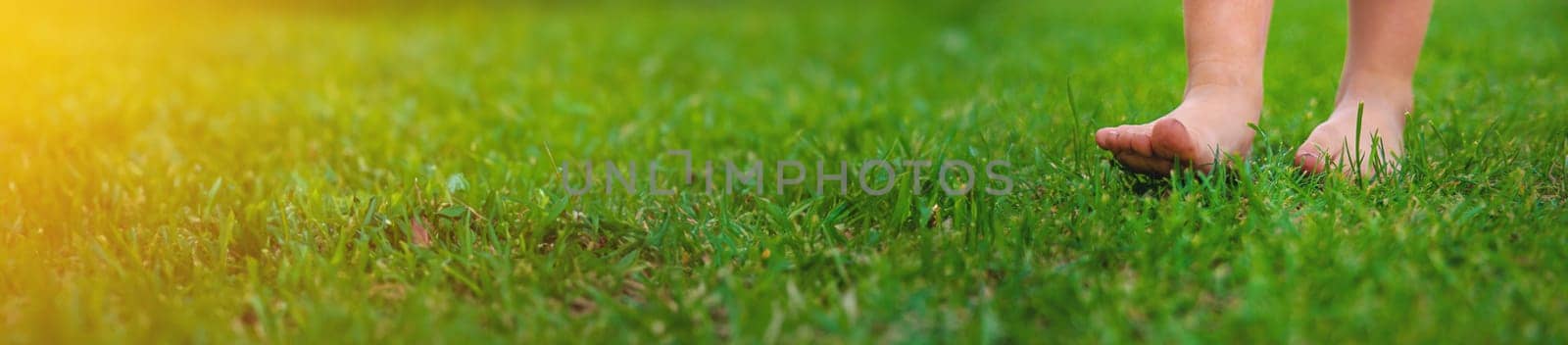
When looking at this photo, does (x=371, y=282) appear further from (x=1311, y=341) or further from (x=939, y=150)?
(x=1311, y=341)

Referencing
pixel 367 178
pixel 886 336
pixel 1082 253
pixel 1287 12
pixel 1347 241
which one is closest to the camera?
pixel 886 336

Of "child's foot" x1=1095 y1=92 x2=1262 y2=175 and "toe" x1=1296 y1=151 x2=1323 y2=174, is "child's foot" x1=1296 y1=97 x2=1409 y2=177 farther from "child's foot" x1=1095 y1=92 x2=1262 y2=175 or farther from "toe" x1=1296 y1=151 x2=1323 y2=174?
"child's foot" x1=1095 y1=92 x2=1262 y2=175

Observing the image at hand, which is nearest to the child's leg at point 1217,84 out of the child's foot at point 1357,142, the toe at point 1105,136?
the toe at point 1105,136

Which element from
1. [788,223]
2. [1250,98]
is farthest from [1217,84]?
[788,223]

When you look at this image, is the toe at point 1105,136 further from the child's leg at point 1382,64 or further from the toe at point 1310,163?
the child's leg at point 1382,64

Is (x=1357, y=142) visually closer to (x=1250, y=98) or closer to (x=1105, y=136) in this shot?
(x=1250, y=98)

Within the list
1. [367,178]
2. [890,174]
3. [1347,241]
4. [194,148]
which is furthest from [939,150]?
[194,148]

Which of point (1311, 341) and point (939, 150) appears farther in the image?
point (939, 150)

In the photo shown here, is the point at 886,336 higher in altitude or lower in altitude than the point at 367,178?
higher
